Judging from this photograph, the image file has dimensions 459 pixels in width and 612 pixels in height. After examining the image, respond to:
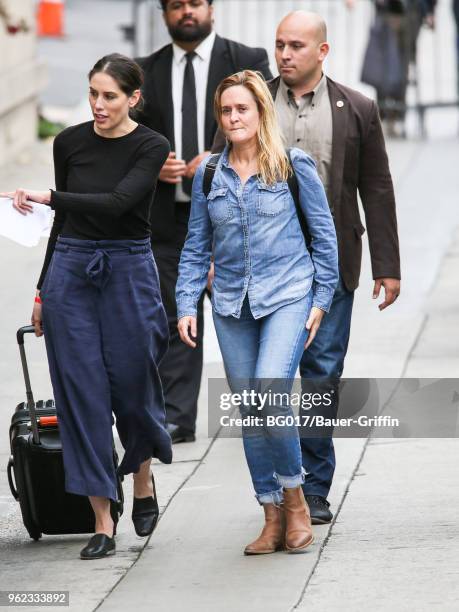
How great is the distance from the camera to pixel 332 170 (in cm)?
655

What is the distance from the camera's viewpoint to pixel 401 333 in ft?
33.6

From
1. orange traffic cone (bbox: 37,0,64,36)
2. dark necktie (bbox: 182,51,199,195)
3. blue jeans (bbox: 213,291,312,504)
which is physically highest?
dark necktie (bbox: 182,51,199,195)

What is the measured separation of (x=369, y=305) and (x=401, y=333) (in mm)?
863

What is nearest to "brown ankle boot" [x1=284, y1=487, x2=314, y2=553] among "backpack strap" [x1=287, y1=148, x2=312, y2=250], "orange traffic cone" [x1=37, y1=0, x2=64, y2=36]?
"backpack strap" [x1=287, y1=148, x2=312, y2=250]

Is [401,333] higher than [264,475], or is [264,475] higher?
[264,475]

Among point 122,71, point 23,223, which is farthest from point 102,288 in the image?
point 122,71

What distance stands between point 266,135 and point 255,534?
1.59 meters

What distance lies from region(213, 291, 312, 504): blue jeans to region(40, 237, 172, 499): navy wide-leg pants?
32 cm

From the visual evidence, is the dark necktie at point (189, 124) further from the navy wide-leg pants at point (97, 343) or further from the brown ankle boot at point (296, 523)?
the brown ankle boot at point (296, 523)

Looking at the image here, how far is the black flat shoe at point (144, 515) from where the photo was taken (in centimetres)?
644

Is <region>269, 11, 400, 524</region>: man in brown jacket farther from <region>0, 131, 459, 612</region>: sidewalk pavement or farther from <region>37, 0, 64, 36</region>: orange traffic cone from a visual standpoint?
<region>37, 0, 64, 36</region>: orange traffic cone

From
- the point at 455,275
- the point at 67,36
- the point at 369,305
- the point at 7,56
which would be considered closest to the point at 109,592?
the point at 369,305

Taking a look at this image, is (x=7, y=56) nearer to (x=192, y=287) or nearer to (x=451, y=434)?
(x=451, y=434)

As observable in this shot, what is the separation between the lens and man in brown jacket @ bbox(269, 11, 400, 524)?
6.53 metres
